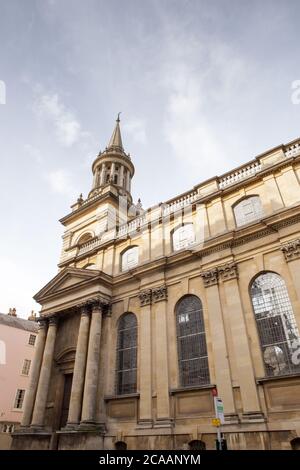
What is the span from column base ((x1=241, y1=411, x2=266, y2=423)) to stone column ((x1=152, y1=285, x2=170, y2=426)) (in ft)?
10.9

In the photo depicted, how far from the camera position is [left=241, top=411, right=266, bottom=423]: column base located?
435 inches

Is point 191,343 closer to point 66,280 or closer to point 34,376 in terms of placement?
point 66,280

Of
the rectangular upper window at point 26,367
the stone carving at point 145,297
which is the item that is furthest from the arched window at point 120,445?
the rectangular upper window at point 26,367

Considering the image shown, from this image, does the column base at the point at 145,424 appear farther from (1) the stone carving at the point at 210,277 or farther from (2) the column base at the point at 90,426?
(1) the stone carving at the point at 210,277

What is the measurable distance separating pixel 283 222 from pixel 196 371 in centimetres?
741

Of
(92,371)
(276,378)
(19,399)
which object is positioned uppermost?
(19,399)

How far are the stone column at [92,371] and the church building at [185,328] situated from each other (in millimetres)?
55

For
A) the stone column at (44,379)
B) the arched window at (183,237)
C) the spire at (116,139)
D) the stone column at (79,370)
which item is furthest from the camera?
the spire at (116,139)

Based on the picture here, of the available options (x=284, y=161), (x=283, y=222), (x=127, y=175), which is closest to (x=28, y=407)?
(x=283, y=222)

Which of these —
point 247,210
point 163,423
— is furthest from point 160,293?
point 247,210

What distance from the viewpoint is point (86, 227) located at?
25.3 metres

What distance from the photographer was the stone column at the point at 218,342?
475 inches

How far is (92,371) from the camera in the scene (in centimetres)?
1588

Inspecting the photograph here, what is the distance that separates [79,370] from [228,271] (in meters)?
8.96
